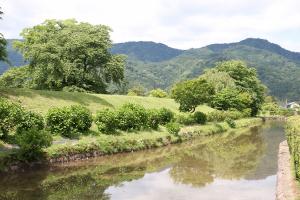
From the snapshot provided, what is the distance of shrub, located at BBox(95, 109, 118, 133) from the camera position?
3278cm

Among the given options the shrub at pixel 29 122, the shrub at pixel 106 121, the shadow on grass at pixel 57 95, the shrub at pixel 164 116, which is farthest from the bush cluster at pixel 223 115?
the shrub at pixel 29 122

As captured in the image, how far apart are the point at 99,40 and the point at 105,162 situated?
1189 inches

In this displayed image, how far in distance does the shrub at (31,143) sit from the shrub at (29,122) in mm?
1473

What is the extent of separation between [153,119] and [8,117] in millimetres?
17161

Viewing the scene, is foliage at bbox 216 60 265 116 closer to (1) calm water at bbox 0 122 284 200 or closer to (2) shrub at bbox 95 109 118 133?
(1) calm water at bbox 0 122 284 200

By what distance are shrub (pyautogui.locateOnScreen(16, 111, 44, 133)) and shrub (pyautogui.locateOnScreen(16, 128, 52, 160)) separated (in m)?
1.47

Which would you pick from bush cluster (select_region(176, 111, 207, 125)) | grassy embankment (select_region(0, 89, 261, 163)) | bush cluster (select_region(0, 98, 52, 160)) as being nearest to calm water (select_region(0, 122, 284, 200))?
grassy embankment (select_region(0, 89, 261, 163))

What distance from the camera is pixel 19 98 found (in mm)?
35562

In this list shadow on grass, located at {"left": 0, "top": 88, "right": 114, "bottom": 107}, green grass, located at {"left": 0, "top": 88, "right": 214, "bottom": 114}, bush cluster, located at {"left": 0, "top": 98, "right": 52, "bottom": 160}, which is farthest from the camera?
shadow on grass, located at {"left": 0, "top": 88, "right": 114, "bottom": 107}

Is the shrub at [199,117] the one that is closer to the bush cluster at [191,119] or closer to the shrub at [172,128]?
the bush cluster at [191,119]

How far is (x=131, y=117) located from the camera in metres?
35.4

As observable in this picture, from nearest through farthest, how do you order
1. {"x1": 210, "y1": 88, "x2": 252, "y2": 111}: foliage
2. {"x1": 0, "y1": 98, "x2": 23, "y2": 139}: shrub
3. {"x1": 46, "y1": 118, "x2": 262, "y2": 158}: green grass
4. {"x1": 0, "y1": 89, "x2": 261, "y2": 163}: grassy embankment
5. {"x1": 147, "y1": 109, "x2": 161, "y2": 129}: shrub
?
{"x1": 0, "y1": 98, "x2": 23, "y2": 139}: shrub, {"x1": 46, "y1": 118, "x2": 262, "y2": 158}: green grass, {"x1": 0, "y1": 89, "x2": 261, "y2": 163}: grassy embankment, {"x1": 147, "y1": 109, "x2": 161, "y2": 129}: shrub, {"x1": 210, "y1": 88, "x2": 252, "y2": 111}: foliage

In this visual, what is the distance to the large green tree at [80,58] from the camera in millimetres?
50753

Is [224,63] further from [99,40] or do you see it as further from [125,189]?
[125,189]
